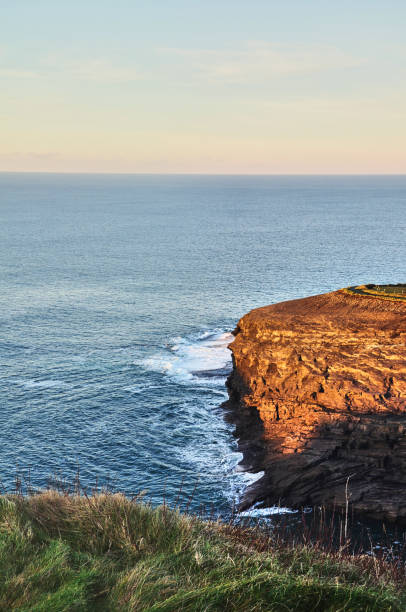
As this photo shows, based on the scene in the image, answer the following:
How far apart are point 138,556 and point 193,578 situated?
237 centimetres

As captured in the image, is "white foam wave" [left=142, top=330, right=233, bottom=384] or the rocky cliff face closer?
the rocky cliff face

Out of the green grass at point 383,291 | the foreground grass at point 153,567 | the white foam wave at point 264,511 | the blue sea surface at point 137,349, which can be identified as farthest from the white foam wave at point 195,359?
the foreground grass at point 153,567

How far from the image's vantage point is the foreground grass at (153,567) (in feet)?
48.3

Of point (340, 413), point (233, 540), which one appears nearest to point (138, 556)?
point (233, 540)

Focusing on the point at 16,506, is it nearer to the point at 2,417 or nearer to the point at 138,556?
the point at 138,556

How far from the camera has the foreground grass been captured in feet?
48.3

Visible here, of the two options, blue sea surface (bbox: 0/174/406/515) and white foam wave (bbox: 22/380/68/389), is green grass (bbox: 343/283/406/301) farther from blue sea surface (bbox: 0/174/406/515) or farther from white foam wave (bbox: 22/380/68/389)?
white foam wave (bbox: 22/380/68/389)

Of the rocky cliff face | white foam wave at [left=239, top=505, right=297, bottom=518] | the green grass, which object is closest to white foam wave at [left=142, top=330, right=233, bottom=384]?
the rocky cliff face

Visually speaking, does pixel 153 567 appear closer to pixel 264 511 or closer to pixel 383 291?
pixel 264 511

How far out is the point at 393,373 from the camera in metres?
45.0

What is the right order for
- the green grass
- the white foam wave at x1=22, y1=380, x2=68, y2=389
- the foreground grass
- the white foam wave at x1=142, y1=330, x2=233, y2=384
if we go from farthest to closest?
the white foam wave at x1=142, y1=330, x2=233, y2=384
the white foam wave at x1=22, y1=380, x2=68, y2=389
the green grass
the foreground grass

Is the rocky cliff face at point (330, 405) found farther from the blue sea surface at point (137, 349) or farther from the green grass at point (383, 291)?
the blue sea surface at point (137, 349)

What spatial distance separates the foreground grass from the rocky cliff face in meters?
24.4

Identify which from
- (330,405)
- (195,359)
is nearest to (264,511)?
(330,405)
